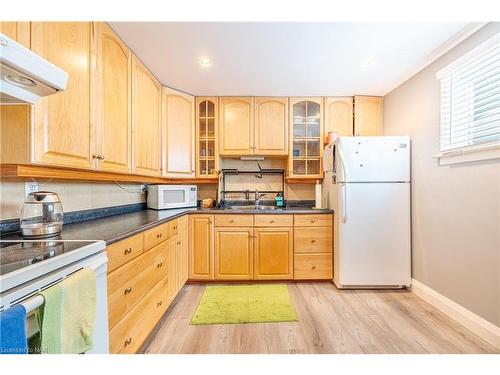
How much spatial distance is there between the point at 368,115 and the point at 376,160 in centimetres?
87

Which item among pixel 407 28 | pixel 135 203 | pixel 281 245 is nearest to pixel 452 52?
pixel 407 28

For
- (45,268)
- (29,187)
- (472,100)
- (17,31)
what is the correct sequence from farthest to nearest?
(472,100) → (29,187) → (17,31) → (45,268)

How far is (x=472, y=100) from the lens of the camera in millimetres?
1823

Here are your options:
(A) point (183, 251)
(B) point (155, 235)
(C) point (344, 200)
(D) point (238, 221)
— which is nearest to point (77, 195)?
(B) point (155, 235)

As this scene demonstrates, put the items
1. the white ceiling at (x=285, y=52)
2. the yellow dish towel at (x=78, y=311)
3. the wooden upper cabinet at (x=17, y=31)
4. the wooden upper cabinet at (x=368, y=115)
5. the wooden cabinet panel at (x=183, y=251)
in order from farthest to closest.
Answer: the wooden upper cabinet at (x=368, y=115), the wooden cabinet panel at (x=183, y=251), the white ceiling at (x=285, y=52), the wooden upper cabinet at (x=17, y=31), the yellow dish towel at (x=78, y=311)

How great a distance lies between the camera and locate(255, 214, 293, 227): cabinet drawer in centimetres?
269

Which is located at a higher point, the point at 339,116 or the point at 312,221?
the point at 339,116

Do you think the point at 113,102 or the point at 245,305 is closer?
the point at 113,102

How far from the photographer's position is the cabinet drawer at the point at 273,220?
8.84 feet

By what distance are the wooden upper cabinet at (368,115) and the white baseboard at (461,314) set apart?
1876 millimetres

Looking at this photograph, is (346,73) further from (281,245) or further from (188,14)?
(281,245)

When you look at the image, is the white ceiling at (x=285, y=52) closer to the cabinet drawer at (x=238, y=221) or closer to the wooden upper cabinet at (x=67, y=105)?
the wooden upper cabinet at (x=67, y=105)

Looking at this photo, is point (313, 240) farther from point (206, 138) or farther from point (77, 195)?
point (77, 195)

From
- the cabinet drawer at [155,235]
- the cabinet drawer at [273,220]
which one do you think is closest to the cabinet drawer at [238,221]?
the cabinet drawer at [273,220]
